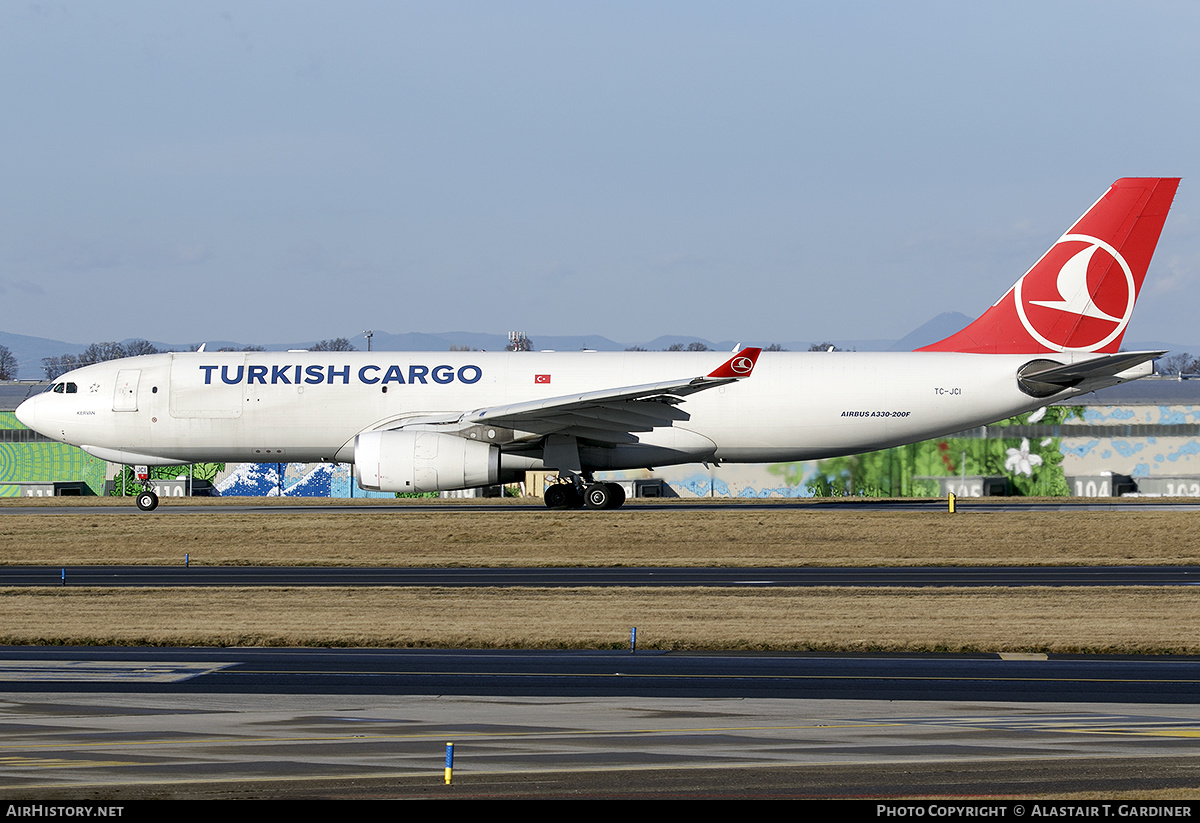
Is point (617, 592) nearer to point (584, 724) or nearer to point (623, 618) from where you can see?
point (623, 618)

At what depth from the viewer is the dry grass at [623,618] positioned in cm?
1919

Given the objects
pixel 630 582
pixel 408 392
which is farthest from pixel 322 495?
pixel 630 582

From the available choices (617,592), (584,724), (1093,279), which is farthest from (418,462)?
(584,724)

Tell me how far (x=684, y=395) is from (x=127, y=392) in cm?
1698

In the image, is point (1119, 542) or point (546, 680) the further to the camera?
point (1119, 542)

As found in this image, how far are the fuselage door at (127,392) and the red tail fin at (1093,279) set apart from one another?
26.1 m

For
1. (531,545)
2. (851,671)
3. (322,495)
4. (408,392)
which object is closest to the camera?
(851,671)

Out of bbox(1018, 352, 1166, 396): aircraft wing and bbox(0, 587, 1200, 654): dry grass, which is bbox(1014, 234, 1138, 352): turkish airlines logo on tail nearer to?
bbox(1018, 352, 1166, 396): aircraft wing

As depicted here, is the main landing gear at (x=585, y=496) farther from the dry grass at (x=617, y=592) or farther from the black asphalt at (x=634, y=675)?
the black asphalt at (x=634, y=675)

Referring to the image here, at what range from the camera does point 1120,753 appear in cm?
1160

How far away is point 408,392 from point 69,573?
11.9m

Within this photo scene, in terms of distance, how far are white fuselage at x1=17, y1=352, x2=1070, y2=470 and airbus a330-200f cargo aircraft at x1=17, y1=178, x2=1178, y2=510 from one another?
44 millimetres

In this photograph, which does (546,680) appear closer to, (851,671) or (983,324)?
(851,671)

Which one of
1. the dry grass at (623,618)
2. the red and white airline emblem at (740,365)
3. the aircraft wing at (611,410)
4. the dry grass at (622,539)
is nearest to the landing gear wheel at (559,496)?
the aircraft wing at (611,410)
